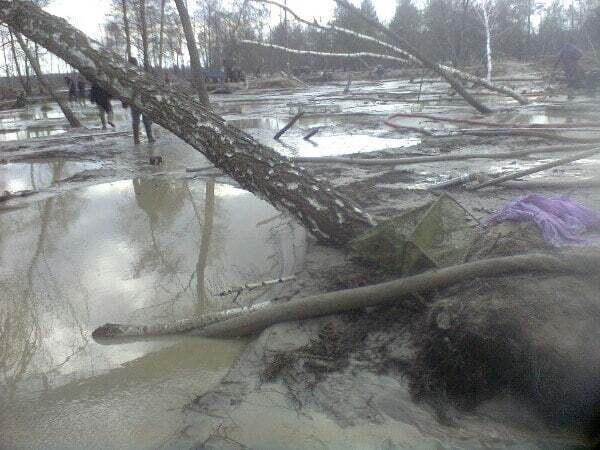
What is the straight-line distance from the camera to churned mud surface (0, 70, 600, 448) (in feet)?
7.25

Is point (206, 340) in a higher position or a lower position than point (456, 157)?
lower

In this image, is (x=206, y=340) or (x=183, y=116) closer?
Answer: (x=206, y=340)

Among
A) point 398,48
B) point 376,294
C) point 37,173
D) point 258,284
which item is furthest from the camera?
point 398,48

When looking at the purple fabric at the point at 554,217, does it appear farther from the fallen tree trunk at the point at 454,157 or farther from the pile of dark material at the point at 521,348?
the fallen tree trunk at the point at 454,157

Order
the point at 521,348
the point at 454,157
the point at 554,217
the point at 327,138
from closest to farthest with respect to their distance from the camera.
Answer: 1. the point at 521,348
2. the point at 554,217
3. the point at 454,157
4. the point at 327,138

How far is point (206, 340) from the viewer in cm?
305

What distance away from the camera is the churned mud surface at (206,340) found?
2.21m

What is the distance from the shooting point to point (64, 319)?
344 centimetres

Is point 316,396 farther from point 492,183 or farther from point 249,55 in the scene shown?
point 249,55

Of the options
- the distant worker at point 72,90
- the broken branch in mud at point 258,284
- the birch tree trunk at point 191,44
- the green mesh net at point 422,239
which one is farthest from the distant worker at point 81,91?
the green mesh net at point 422,239

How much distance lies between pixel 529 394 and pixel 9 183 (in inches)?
322

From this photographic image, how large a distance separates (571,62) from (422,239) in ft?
53.5

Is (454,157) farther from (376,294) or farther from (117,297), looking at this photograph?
(117,297)

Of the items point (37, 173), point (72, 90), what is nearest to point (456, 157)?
point (37, 173)
